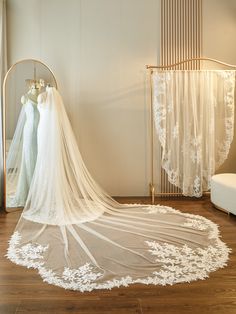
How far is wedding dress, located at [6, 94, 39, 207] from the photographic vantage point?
378 cm

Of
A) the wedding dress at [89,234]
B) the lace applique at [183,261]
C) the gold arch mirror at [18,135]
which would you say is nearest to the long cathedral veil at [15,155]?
the gold arch mirror at [18,135]

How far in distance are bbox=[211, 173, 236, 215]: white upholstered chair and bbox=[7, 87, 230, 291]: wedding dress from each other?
37 centimetres

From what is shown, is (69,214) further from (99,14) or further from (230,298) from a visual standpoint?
(99,14)

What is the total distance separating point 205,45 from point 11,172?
334cm

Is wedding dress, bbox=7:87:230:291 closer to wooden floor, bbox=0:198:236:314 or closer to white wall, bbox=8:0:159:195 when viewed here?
wooden floor, bbox=0:198:236:314

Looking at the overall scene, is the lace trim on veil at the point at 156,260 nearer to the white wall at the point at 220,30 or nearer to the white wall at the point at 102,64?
the white wall at the point at 102,64

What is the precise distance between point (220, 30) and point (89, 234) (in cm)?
356

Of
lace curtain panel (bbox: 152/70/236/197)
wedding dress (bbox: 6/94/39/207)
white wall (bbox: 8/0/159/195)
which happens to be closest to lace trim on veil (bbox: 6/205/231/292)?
wedding dress (bbox: 6/94/39/207)

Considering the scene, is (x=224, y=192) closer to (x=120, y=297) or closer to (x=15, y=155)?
(x=120, y=297)

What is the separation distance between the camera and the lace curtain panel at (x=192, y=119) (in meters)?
4.02

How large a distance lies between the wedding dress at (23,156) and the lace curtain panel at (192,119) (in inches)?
65.3

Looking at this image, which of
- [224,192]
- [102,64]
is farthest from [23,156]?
[224,192]

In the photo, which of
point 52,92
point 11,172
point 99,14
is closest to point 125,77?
point 99,14

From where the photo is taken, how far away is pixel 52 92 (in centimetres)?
364
